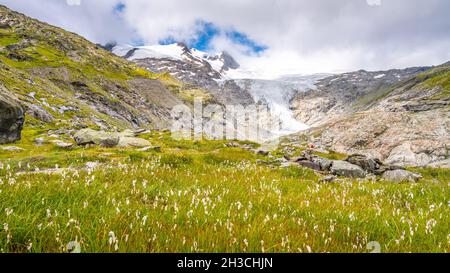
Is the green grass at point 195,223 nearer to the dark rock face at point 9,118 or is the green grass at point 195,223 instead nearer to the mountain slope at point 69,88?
the dark rock face at point 9,118

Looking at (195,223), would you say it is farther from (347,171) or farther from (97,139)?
(97,139)

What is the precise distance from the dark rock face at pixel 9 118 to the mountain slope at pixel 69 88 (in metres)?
20.5

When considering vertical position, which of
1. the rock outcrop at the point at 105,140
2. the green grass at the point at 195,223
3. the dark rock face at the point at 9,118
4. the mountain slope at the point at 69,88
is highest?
the mountain slope at the point at 69,88

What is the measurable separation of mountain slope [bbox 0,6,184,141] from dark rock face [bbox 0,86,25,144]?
20502mm

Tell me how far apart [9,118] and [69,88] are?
81.4 m

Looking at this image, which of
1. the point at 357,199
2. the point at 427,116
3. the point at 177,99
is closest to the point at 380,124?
the point at 427,116

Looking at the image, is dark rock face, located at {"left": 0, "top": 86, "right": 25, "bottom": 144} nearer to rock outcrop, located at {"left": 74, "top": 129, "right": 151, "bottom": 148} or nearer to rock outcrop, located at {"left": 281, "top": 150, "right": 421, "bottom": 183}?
rock outcrop, located at {"left": 74, "top": 129, "right": 151, "bottom": 148}

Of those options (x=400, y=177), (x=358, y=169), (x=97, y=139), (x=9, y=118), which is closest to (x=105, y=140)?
(x=97, y=139)

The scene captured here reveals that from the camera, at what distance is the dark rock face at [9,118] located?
2359cm

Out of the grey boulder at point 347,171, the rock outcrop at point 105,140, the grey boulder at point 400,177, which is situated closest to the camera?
the grey boulder at point 400,177

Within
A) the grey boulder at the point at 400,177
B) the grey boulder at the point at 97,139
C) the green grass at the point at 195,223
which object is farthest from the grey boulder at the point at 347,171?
the grey boulder at the point at 97,139
